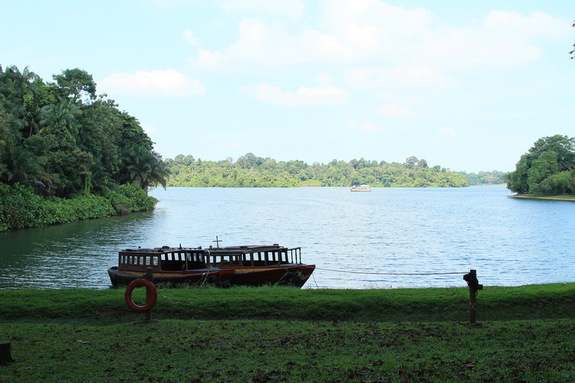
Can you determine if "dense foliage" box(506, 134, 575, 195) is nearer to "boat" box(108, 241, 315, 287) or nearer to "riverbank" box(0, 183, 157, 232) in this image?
"riverbank" box(0, 183, 157, 232)

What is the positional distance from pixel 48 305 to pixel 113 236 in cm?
3209

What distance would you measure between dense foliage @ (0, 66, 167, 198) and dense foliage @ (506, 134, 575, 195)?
311 ft

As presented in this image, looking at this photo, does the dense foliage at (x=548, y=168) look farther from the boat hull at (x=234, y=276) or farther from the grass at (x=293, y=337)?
the grass at (x=293, y=337)

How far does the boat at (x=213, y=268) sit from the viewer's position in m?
22.1

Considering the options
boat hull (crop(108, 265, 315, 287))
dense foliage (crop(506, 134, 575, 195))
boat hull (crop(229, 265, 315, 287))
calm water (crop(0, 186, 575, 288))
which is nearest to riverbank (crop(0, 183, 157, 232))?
calm water (crop(0, 186, 575, 288))

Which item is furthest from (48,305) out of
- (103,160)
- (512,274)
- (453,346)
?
(103,160)

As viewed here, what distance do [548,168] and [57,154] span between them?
109 metres

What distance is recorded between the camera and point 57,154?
5903cm

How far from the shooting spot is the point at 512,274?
31500 millimetres

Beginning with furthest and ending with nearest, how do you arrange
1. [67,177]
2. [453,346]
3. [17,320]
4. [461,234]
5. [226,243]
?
[67,177] → [461,234] → [226,243] → [17,320] → [453,346]

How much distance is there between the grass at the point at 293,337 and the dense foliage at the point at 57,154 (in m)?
34.8

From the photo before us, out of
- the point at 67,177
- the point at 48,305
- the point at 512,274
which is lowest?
the point at 512,274

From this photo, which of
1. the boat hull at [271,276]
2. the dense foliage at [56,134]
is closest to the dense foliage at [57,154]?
the dense foliage at [56,134]

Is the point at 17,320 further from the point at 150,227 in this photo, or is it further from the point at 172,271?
the point at 150,227
